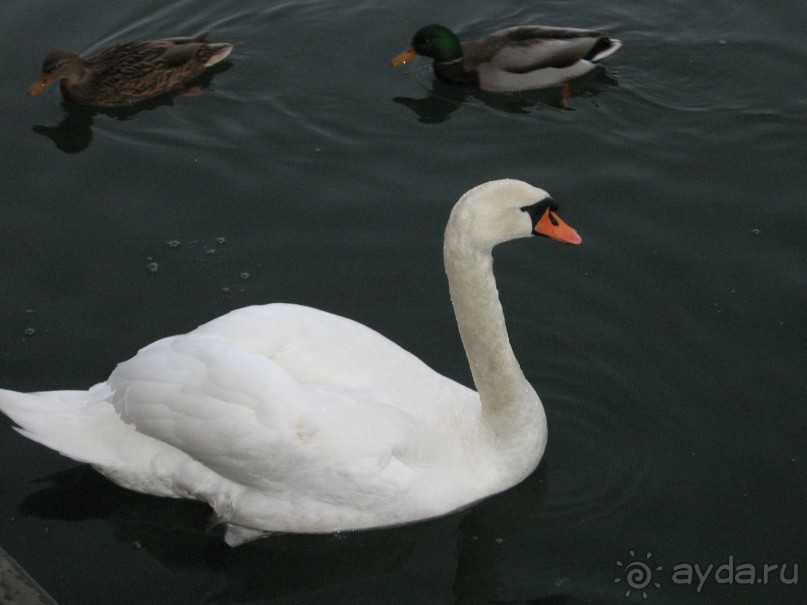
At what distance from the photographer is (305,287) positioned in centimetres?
786

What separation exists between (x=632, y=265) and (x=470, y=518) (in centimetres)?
244

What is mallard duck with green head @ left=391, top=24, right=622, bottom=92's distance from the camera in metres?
9.98

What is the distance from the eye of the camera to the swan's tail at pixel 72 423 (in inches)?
234

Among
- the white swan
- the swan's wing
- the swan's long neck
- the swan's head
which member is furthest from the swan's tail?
the swan's head

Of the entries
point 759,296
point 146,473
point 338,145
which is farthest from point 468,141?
point 146,473

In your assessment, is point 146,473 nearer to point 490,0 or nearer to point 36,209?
point 36,209

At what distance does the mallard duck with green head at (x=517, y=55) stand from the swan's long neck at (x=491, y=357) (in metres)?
4.58

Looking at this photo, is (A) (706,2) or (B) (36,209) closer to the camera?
(B) (36,209)

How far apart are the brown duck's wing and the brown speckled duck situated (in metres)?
2.61

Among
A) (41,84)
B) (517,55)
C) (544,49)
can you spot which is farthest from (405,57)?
(41,84)

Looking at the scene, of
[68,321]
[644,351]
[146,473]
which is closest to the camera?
[146,473]

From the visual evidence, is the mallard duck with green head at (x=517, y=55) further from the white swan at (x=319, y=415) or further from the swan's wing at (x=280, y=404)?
the swan's wing at (x=280, y=404)

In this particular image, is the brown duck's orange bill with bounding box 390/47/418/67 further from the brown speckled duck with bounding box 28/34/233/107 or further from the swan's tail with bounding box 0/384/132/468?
the swan's tail with bounding box 0/384/132/468

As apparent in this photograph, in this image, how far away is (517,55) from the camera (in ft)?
33.1
